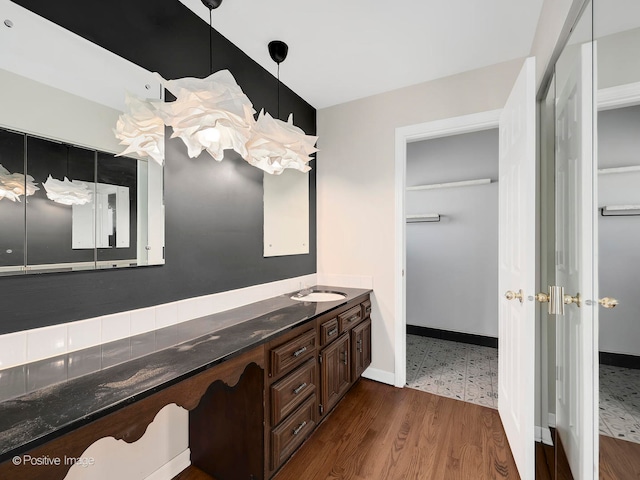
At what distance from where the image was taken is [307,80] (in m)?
2.46

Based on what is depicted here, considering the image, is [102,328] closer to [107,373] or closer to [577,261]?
[107,373]

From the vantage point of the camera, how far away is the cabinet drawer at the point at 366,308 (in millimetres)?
2529

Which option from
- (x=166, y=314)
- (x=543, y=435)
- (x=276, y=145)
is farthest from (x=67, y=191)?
(x=543, y=435)

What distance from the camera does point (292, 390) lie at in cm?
160

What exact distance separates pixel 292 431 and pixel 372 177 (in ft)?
6.70

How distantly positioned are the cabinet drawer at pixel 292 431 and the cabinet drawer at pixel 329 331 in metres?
0.33

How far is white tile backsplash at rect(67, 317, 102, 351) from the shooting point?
1.19 meters

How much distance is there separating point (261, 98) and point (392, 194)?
52.2 inches

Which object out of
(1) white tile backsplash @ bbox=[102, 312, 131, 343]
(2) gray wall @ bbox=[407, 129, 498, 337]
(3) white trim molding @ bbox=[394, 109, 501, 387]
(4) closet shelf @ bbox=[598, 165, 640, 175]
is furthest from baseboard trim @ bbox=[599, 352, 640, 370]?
(2) gray wall @ bbox=[407, 129, 498, 337]

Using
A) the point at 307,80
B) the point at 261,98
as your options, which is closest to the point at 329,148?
the point at 307,80

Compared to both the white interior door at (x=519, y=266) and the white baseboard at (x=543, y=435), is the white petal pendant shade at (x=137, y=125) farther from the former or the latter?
the white baseboard at (x=543, y=435)

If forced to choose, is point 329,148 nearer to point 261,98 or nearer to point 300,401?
point 261,98

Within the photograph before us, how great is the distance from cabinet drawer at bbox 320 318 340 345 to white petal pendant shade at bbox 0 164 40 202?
1526 mm

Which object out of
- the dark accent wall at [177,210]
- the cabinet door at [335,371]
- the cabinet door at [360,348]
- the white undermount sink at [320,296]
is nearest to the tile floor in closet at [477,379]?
the cabinet door at [360,348]
